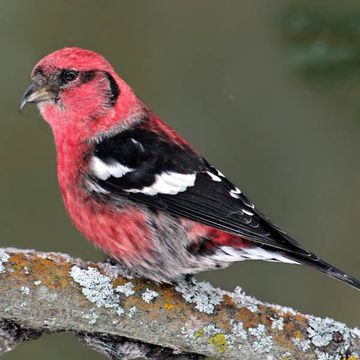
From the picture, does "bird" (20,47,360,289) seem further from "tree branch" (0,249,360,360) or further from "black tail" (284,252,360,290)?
"tree branch" (0,249,360,360)

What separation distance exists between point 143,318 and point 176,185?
2.83 feet

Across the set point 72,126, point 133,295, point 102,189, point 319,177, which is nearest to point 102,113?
point 72,126

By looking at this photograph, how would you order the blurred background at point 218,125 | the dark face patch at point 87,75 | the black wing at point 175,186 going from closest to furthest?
the black wing at point 175,186
the dark face patch at point 87,75
the blurred background at point 218,125

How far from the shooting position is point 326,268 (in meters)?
4.05

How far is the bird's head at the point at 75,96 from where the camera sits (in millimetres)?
4711

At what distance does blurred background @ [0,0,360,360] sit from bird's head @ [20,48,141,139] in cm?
200

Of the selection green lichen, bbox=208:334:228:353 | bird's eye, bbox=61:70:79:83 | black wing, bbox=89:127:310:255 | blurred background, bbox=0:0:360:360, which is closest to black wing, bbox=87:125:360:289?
black wing, bbox=89:127:310:255

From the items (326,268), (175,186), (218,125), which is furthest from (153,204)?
(218,125)

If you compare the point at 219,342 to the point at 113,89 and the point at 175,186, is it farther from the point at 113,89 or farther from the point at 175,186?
the point at 113,89

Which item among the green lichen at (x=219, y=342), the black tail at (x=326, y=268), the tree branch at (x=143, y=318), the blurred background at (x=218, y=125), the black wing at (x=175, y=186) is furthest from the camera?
the blurred background at (x=218, y=125)

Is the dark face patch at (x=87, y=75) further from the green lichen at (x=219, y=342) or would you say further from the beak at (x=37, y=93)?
the green lichen at (x=219, y=342)

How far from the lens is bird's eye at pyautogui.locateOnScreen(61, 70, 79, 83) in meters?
4.76

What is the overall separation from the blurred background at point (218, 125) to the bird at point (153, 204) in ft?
6.63

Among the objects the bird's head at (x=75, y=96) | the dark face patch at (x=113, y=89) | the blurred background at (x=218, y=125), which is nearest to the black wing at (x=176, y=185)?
the bird's head at (x=75, y=96)
